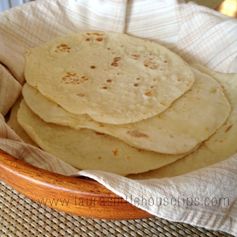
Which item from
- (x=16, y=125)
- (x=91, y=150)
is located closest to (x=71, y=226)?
(x=91, y=150)

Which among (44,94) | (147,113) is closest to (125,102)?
(147,113)

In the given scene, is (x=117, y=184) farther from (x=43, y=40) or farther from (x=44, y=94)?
(x=43, y=40)

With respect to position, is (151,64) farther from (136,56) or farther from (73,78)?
(73,78)

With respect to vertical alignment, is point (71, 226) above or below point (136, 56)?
below

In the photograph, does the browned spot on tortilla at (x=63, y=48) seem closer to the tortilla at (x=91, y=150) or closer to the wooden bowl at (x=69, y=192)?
the tortilla at (x=91, y=150)

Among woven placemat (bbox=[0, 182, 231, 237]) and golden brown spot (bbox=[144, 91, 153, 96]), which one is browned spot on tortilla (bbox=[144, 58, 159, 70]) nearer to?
golden brown spot (bbox=[144, 91, 153, 96])

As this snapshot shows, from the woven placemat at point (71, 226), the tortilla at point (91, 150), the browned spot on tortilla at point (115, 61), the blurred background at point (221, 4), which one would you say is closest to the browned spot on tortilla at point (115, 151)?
the tortilla at point (91, 150)

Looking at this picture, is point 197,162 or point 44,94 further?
point 44,94
